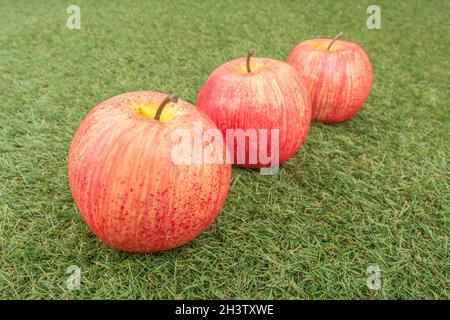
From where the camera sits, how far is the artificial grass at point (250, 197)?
1.95m

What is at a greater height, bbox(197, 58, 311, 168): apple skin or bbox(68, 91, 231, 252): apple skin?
bbox(197, 58, 311, 168): apple skin

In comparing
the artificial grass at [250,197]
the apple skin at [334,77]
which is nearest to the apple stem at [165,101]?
the artificial grass at [250,197]

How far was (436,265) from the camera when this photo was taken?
2084 millimetres

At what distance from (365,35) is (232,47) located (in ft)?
7.64

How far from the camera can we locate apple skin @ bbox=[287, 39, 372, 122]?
10.4ft

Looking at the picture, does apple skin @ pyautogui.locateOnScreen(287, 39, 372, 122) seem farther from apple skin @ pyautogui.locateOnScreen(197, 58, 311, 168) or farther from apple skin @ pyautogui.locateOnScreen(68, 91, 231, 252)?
apple skin @ pyautogui.locateOnScreen(68, 91, 231, 252)

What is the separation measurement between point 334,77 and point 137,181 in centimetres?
203

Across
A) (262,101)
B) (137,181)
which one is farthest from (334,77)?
(137,181)

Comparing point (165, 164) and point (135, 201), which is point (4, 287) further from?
point (165, 164)

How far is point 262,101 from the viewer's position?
2482mm

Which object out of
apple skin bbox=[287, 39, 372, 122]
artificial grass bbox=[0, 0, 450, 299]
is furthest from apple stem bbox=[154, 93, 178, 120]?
apple skin bbox=[287, 39, 372, 122]

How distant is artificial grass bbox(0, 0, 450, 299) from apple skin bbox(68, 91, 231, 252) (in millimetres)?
246

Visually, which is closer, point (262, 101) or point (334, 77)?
point (262, 101)

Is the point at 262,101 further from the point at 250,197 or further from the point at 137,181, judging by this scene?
the point at 137,181
